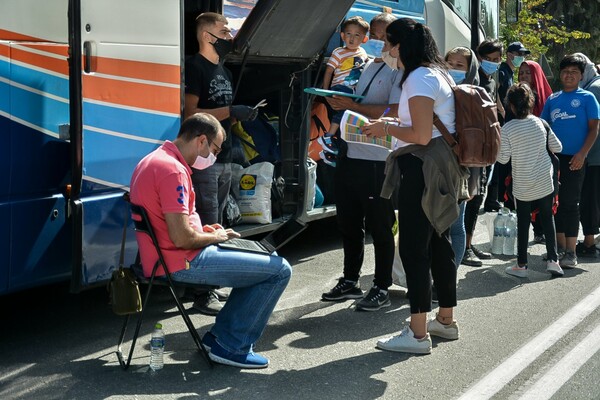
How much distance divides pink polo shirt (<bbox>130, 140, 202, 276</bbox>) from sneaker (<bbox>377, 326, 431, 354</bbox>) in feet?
4.22

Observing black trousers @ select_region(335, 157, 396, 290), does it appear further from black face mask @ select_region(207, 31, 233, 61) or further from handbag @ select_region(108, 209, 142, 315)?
handbag @ select_region(108, 209, 142, 315)

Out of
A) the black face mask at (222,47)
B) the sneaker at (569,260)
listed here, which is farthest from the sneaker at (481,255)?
the black face mask at (222,47)

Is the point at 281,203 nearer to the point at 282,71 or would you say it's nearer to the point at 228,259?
the point at 282,71

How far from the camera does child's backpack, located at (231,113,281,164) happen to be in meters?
7.39

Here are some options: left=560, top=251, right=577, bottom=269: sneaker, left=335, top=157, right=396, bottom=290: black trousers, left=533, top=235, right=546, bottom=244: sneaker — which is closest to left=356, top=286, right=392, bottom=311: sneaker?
left=335, top=157, right=396, bottom=290: black trousers

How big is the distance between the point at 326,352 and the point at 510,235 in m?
3.48

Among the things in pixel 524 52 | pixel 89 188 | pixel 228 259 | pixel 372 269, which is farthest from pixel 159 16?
pixel 524 52

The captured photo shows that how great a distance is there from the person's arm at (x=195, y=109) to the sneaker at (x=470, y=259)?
278 cm

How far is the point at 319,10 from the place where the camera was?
6676 millimetres

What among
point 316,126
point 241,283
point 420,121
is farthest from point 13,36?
point 316,126

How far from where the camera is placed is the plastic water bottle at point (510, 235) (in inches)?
332

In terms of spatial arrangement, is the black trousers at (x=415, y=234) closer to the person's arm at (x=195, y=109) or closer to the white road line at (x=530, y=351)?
the white road line at (x=530, y=351)

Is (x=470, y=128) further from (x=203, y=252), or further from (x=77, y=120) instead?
(x=77, y=120)

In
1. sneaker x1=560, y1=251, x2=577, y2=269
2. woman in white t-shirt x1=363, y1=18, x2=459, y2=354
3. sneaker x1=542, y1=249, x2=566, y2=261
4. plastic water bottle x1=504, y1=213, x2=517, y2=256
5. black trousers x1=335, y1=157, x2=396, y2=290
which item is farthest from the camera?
plastic water bottle x1=504, y1=213, x2=517, y2=256
